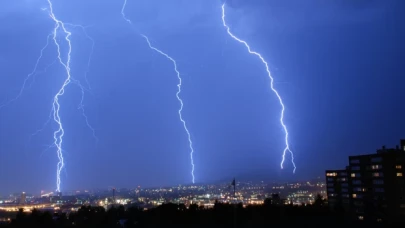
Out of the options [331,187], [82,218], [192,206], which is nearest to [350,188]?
[331,187]

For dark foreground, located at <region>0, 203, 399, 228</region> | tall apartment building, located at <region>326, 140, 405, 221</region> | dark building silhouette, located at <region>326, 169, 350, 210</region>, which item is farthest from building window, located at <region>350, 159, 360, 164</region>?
dark foreground, located at <region>0, 203, 399, 228</region>

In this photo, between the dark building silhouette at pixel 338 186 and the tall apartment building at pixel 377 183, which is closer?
the tall apartment building at pixel 377 183

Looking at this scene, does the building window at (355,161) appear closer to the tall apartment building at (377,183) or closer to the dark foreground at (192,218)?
the tall apartment building at (377,183)

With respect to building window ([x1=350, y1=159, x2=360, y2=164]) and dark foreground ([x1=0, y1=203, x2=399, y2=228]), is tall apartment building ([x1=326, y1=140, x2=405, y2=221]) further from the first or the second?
dark foreground ([x1=0, y1=203, x2=399, y2=228])

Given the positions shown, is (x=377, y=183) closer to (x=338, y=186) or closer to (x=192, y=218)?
(x=338, y=186)

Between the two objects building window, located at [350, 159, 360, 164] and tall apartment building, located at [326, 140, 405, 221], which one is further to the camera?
building window, located at [350, 159, 360, 164]

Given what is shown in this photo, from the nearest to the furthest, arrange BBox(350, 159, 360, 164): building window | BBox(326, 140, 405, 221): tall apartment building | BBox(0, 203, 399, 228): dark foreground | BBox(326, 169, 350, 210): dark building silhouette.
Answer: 1. BBox(0, 203, 399, 228): dark foreground
2. BBox(326, 140, 405, 221): tall apartment building
3. BBox(350, 159, 360, 164): building window
4. BBox(326, 169, 350, 210): dark building silhouette

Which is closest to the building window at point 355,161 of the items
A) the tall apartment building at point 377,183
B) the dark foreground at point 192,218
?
the tall apartment building at point 377,183
